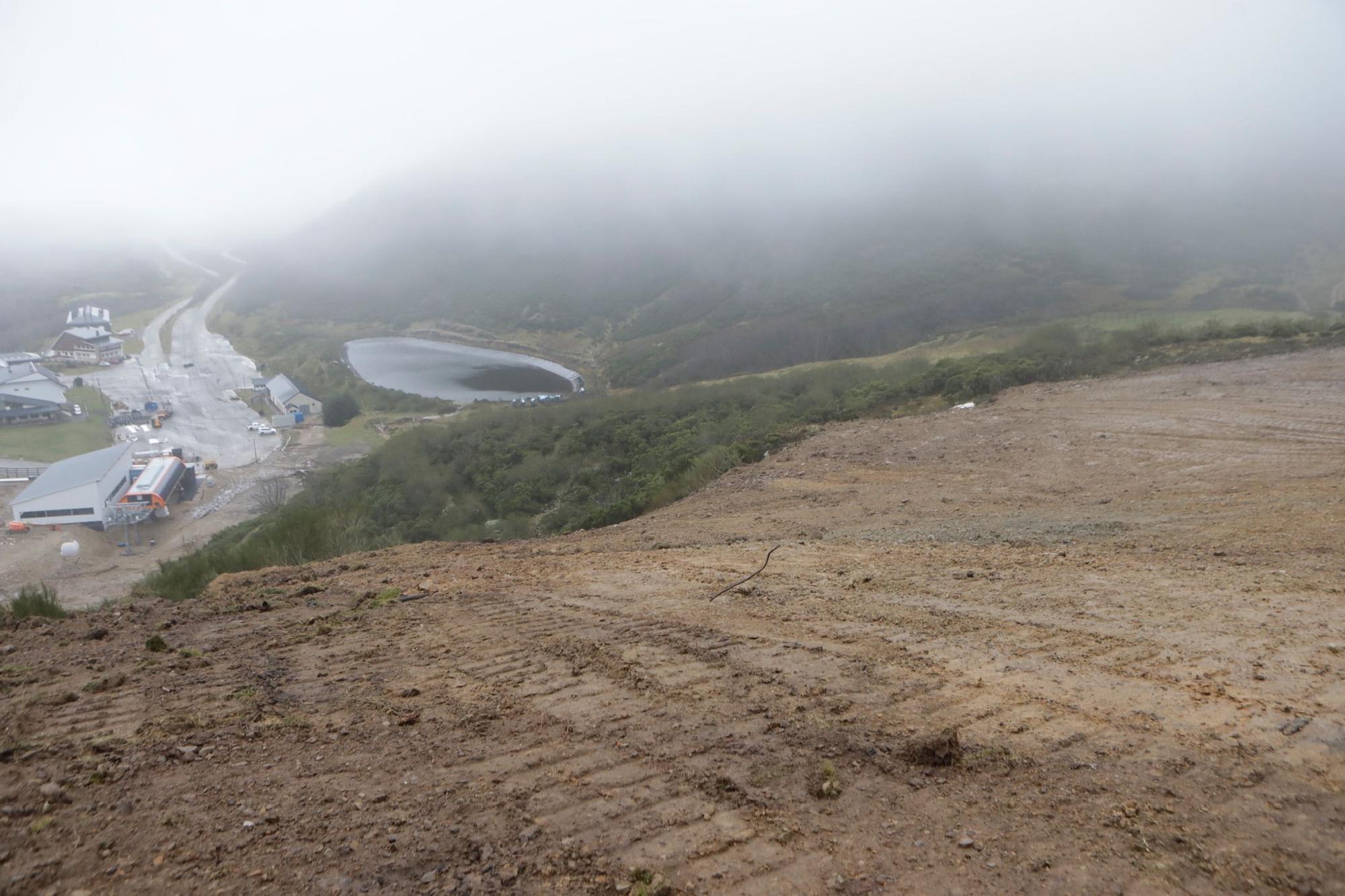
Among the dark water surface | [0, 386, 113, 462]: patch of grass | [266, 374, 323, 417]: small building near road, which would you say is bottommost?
the dark water surface

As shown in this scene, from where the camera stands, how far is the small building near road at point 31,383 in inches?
1687

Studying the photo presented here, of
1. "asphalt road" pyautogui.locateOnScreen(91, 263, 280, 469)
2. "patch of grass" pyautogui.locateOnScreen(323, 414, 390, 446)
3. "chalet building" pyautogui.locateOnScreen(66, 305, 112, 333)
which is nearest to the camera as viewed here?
"asphalt road" pyautogui.locateOnScreen(91, 263, 280, 469)

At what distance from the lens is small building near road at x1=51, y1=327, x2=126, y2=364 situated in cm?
6084

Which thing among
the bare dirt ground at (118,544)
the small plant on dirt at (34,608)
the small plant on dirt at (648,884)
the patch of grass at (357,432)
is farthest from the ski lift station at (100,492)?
the small plant on dirt at (648,884)

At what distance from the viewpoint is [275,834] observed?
3.23 m

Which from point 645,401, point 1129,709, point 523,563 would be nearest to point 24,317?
point 645,401

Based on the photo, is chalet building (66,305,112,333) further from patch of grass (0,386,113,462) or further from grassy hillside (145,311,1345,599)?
grassy hillside (145,311,1345,599)

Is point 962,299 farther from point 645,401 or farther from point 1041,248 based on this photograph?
point 645,401

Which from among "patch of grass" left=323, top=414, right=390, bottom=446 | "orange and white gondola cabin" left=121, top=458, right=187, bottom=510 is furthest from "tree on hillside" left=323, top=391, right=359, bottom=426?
"orange and white gondola cabin" left=121, top=458, right=187, bottom=510

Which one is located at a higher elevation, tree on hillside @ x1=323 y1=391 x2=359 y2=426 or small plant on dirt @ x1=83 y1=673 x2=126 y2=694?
small plant on dirt @ x1=83 y1=673 x2=126 y2=694

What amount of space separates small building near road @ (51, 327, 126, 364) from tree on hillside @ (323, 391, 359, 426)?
87.4ft

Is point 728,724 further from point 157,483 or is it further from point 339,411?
point 339,411

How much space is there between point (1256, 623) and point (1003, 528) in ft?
10.8

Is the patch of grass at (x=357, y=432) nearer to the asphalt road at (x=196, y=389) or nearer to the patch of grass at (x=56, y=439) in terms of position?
the asphalt road at (x=196, y=389)
